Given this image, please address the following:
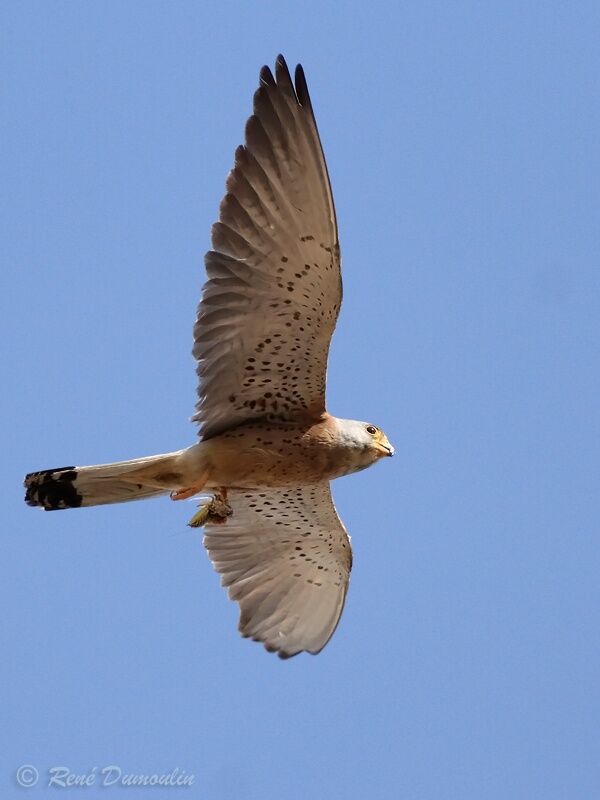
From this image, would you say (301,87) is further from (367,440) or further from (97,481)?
(97,481)

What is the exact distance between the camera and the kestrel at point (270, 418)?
33.6 ft

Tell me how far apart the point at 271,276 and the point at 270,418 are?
4.53ft

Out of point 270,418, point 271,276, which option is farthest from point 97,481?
point 271,276

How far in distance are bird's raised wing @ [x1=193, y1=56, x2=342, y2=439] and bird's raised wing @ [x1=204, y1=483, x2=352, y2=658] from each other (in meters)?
1.33

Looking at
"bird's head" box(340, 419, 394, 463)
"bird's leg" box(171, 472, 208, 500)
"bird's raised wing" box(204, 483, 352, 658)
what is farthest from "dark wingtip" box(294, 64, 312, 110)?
"bird's raised wing" box(204, 483, 352, 658)

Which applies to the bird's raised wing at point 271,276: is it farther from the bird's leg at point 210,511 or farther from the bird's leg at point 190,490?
the bird's leg at point 210,511

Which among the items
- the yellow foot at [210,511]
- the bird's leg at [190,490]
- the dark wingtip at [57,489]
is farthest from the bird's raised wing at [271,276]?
the dark wingtip at [57,489]

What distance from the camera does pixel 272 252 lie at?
10.5 metres

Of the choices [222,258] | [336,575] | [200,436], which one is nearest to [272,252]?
[222,258]

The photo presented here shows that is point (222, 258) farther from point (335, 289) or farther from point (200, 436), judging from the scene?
point (200, 436)

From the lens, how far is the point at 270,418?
37.4 feet

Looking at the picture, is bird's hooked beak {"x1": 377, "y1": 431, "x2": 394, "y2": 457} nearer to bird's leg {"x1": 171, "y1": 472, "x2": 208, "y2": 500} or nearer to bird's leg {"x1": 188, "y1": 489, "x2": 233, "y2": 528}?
bird's leg {"x1": 188, "y1": 489, "x2": 233, "y2": 528}

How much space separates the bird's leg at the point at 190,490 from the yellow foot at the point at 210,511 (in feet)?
1.48

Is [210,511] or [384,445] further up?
[384,445]
